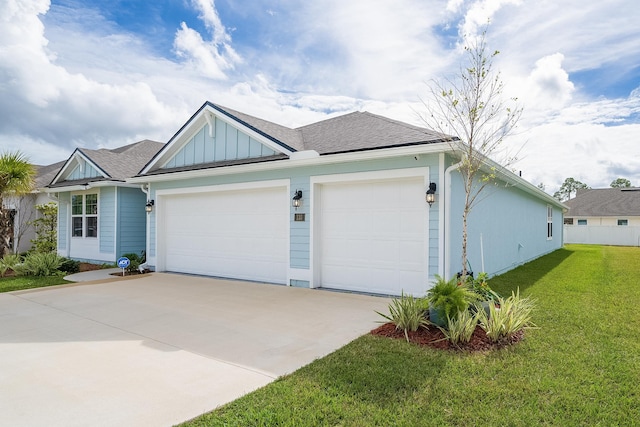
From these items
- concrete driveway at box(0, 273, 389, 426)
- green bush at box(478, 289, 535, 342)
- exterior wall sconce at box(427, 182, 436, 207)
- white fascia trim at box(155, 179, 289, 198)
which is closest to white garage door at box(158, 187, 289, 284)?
white fascia trim at box(155, 179, 289, 198)

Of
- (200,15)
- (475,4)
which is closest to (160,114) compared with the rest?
(200,15)

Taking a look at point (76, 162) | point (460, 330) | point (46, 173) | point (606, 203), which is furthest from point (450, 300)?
point (606, 203)

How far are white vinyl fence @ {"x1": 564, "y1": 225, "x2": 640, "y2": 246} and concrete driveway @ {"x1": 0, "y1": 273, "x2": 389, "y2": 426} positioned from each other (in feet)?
96.3

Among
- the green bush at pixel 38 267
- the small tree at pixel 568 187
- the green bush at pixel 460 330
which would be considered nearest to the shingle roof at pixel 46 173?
the green bush at pixel 38 267

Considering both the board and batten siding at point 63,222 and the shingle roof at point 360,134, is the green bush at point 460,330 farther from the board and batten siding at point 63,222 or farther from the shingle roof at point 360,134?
the board and batten siding at point 63,222

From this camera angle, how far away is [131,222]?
44.1 ft

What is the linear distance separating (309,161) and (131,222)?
27.6 feet

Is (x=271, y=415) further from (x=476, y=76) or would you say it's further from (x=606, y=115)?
(x=606, y=115)

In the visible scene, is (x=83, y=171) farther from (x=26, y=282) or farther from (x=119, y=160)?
(x=26, y=282)

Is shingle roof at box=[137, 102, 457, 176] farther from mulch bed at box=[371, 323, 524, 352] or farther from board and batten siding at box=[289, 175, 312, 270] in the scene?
mulch bed at box=[371, 323, 524, 352]

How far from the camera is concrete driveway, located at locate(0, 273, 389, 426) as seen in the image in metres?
3.24

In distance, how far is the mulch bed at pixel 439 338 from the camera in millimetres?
4496

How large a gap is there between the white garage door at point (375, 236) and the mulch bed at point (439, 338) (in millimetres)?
2219

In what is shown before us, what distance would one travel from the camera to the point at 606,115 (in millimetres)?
12773
